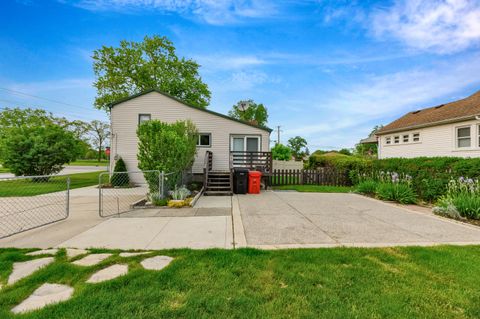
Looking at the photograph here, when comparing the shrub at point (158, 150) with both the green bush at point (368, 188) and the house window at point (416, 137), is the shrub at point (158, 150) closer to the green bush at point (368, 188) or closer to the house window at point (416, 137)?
the green bush at point (368, 188)

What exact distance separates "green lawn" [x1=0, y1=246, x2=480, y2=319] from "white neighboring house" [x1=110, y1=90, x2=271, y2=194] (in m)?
9.45

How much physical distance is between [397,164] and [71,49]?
71.4 feet

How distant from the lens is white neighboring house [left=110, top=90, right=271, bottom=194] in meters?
12.3

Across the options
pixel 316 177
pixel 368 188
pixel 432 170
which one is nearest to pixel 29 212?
pixel 368 188

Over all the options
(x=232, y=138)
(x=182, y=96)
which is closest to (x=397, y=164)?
(x=232, y=138)

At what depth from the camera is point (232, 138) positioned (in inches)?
499

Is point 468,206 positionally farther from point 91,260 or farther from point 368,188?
point 91,260

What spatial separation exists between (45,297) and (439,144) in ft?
59.2

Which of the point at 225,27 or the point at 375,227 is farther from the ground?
the point at 225,27

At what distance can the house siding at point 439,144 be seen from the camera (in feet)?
34.8

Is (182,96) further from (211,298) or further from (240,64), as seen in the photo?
(211,298)

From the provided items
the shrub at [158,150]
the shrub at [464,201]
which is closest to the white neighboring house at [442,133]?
the shrub at [464,201]

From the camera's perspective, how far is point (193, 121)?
40.9 ft

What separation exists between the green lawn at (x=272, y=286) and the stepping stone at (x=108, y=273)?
3.3 inches
